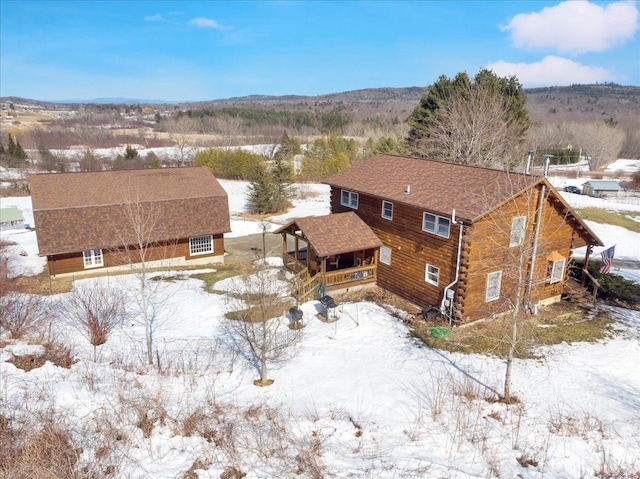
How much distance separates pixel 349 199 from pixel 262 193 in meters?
22.0

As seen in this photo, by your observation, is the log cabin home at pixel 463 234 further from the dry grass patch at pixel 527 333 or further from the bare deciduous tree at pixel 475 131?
the bare deciduous tree at pixel 475 131

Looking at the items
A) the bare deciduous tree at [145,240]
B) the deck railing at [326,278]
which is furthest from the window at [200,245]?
the deck railing at [326,278]

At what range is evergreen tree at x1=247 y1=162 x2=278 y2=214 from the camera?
1890 inches

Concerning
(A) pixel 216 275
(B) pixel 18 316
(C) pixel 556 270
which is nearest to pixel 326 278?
(A) pixel 216 275

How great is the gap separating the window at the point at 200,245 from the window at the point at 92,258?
5658mm

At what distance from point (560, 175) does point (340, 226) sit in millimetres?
64919

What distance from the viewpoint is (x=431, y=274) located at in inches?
878

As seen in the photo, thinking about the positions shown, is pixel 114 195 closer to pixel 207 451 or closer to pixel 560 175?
pixel 207 451

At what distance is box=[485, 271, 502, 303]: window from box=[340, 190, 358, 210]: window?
9.05 metres

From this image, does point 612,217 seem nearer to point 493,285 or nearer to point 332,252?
point 493,285

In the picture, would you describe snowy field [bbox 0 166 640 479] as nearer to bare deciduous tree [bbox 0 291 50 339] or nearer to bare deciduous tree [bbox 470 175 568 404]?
bare deciduous tree [bbox 0 291 50 339]

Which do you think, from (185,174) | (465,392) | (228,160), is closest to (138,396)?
(465,392)

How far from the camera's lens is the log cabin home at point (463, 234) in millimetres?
20312

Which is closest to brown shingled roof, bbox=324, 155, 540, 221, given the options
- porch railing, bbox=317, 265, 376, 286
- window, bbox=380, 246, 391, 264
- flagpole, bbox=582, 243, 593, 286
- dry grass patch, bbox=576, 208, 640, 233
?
window, bbox=380, 246, 391, 264
